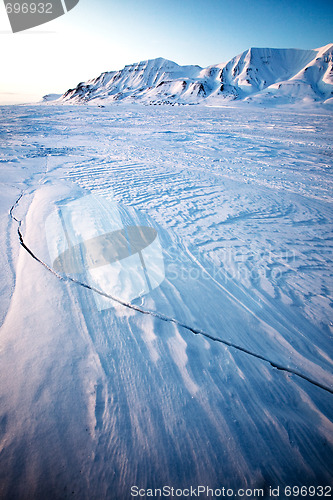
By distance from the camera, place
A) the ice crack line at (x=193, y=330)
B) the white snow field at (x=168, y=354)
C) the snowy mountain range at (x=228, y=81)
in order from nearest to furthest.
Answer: the white snow field at (x=168, y=354) < the ice crack line at (x=193, y=330) < the snowy mountain range at (x=228, y=81)

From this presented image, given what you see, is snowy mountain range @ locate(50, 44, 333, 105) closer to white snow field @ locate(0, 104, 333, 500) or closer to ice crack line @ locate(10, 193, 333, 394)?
white snow field @ locate(0, 104, 333, 500)

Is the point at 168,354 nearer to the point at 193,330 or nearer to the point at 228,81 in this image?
the point at 193,330

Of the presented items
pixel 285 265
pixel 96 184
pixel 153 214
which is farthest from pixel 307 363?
pixel 96 184

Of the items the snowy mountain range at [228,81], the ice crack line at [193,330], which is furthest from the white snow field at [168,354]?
the snowy mountain range at [228,81]

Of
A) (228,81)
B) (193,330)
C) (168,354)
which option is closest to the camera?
(168,354)

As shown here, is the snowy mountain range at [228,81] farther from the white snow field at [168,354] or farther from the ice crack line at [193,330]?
the ice crack line at [193,330]

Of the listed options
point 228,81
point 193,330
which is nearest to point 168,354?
point 193,330
